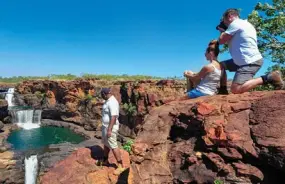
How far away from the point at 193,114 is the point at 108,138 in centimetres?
236

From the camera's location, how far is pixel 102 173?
21.4 feet

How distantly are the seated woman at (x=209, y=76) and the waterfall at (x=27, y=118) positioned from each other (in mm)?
41381

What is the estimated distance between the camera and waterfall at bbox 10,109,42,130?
4409cm

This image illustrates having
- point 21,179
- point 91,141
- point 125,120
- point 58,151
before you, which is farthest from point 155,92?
point 21,179

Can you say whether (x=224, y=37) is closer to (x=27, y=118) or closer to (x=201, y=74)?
(x=201, y=74)

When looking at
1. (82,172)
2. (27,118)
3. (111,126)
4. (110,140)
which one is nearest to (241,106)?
(111,126)

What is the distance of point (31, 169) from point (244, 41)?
23.4m

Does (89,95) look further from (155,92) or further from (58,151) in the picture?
(58,151)

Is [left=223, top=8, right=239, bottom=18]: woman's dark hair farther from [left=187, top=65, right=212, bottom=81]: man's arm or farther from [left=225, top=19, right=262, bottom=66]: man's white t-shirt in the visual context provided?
[left=187, top=65, right=212, bottom=81]: man's arm

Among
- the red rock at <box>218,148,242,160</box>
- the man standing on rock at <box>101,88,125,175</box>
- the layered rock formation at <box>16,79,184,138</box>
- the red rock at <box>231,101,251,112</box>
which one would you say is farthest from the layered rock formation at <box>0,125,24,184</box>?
the red rock at <box>231,101,251,112</box>

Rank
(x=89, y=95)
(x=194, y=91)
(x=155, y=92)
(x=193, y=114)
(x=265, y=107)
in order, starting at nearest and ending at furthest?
1. (x=265, y=107)
2. (x=193, y=114)
3. (x=194, y=91)
4. (x=155, y=92)
5. (x=89, y=95)

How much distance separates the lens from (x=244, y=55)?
5605 mm

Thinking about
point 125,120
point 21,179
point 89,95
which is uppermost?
point 89,95

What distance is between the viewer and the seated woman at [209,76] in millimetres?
5930
